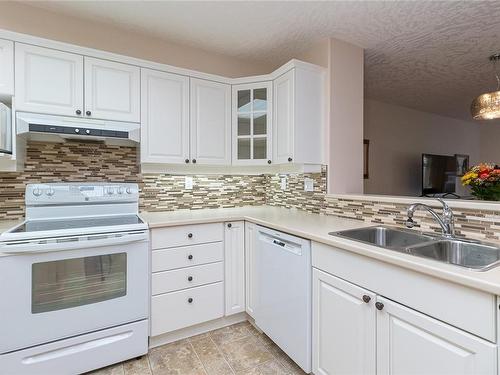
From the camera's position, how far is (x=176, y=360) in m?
1.76

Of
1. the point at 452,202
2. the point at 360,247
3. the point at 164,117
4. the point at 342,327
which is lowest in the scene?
the point at 342,327

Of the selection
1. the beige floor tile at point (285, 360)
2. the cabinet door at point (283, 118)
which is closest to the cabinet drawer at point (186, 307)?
the beige floor tile at point (285, 360)

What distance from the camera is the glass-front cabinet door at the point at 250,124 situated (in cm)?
244

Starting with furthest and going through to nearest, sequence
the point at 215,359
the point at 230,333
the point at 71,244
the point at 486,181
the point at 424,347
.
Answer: the point at 230,333, the point at 215,359, the point at 486,181, the point at 71,244, the point at 424,347

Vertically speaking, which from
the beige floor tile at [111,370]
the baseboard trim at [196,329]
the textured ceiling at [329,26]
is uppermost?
the textured ceiling at [329,26]

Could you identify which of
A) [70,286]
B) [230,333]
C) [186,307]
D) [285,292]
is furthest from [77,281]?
[285,292]

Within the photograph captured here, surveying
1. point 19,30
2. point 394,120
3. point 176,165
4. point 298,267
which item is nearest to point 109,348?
point 298,267

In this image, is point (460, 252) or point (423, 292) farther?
point (460, 252)

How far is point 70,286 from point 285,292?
1.29 meters

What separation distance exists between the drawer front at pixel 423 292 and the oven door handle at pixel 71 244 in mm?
1201

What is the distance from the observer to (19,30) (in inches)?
75.9

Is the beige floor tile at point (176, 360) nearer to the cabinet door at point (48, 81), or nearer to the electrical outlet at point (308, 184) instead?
the electrical outlet at point (308, 184)

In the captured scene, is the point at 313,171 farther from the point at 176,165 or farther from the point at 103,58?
the point at 103,58

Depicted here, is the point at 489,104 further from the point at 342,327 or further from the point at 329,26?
the point at 342,327
